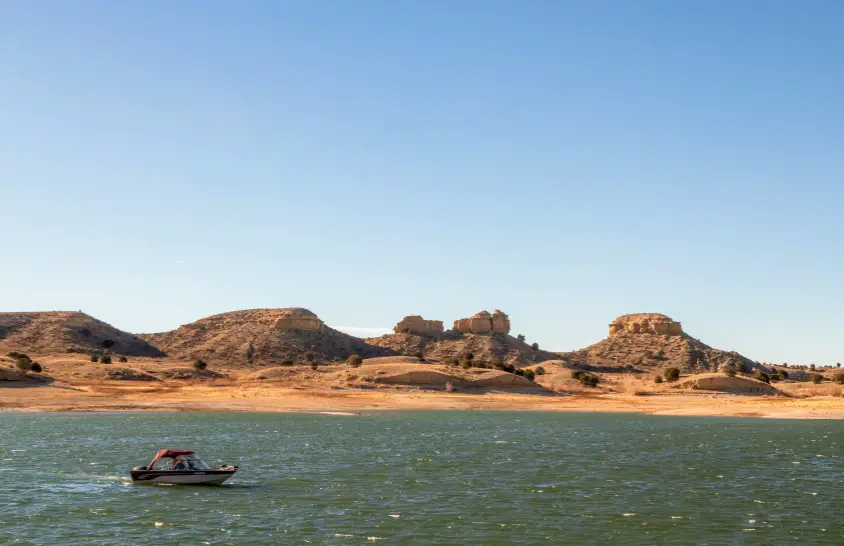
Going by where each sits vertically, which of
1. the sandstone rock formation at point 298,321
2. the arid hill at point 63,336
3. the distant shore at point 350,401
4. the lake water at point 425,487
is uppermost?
the sandstone rock formation at point 298,321

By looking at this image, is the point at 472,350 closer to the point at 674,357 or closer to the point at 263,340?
the point at 674,357

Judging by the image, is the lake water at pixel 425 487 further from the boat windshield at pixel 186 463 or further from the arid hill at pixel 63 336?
the arid hill at pixel 63 336

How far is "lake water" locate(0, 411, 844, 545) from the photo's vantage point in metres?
30.0

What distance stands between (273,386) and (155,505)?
279 ft

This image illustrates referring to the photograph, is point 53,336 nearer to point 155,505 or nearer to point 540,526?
point 155,505

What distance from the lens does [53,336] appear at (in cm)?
15912

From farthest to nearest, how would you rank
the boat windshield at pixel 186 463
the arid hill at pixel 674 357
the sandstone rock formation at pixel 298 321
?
1. the sandstone rock formation at pixel 298 321
2. the arid hill at pixel 674 357
3. the boat windshield at pixel 186 463

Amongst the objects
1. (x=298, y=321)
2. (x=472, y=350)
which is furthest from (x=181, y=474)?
(x=298, y=321)

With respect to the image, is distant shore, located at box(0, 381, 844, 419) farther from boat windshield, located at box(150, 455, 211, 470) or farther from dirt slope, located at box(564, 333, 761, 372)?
dirt slope, located at box(564, 333, 761, 372)

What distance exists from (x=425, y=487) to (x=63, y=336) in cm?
13953

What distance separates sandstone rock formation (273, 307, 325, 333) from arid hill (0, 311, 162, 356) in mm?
29908

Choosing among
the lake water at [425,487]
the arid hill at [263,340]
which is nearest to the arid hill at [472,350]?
the arid hill at [263,340]

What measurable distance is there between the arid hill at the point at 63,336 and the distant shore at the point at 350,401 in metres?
48.9

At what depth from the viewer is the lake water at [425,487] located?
3003 centimetres
